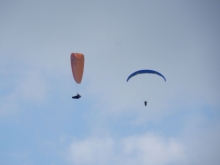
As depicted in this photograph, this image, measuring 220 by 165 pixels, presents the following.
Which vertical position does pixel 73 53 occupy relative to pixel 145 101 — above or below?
above

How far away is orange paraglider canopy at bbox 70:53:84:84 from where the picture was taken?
3398 centimetres

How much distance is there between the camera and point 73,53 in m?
34.1

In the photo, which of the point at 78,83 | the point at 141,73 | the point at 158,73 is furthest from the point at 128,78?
the point at 78,83

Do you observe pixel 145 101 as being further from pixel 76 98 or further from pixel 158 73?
pixel 76 98

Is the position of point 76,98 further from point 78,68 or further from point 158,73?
point 158,73

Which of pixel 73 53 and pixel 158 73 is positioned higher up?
pixel 73 53

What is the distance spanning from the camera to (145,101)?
34.6 metres

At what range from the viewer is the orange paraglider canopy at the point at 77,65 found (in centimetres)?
3398

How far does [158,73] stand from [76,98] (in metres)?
13.0

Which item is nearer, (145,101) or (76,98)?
(76,98)

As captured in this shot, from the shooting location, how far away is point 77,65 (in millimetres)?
34188

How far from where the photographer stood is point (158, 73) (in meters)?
32.7

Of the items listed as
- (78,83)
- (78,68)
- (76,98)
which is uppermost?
(78,68)

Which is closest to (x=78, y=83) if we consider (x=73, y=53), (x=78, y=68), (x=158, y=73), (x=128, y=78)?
(x=78, y=68)
